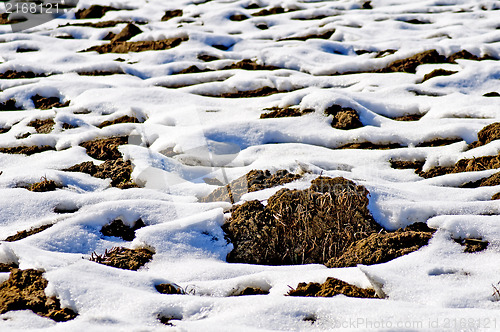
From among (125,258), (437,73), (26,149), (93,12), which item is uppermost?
(93,12)

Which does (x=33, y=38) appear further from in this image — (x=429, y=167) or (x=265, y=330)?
(x=265, y=330)

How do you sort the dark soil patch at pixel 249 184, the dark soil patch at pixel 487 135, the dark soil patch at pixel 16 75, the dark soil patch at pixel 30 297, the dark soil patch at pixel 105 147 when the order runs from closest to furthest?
1. the dark soil patch at pixel 30 297
2. the dark soil patch at pixel 249 184
3. the dark soil patch at pixel 487 135
4. the dark soil patch at pixel 105 147
5. the dark soil patch at pixel 16 75

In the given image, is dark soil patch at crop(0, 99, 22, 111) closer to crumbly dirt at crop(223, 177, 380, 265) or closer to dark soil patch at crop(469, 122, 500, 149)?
crumbly dirt at crop(223, 177, 380, 265)

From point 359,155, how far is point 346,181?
95 centimetres

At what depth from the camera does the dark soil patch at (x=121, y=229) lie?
112 inches

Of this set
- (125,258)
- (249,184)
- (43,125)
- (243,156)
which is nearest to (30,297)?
(125,258)

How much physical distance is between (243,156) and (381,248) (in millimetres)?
1667

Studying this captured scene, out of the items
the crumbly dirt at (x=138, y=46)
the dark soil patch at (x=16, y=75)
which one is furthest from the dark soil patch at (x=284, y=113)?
the dark soil patch at (x=16, y=75)

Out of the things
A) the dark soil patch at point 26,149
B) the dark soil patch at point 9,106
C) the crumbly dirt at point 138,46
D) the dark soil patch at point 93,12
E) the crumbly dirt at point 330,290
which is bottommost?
the dark soil patch at point 26,149

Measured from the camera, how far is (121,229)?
2.90 m

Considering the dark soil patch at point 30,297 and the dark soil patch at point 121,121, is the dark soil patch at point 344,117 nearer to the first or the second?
the dark soil patch at point 121,121

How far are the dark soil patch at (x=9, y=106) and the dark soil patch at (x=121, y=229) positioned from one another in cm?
304

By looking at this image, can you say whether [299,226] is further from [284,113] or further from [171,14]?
[171,14]

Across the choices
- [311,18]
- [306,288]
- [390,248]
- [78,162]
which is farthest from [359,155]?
[311,18]
